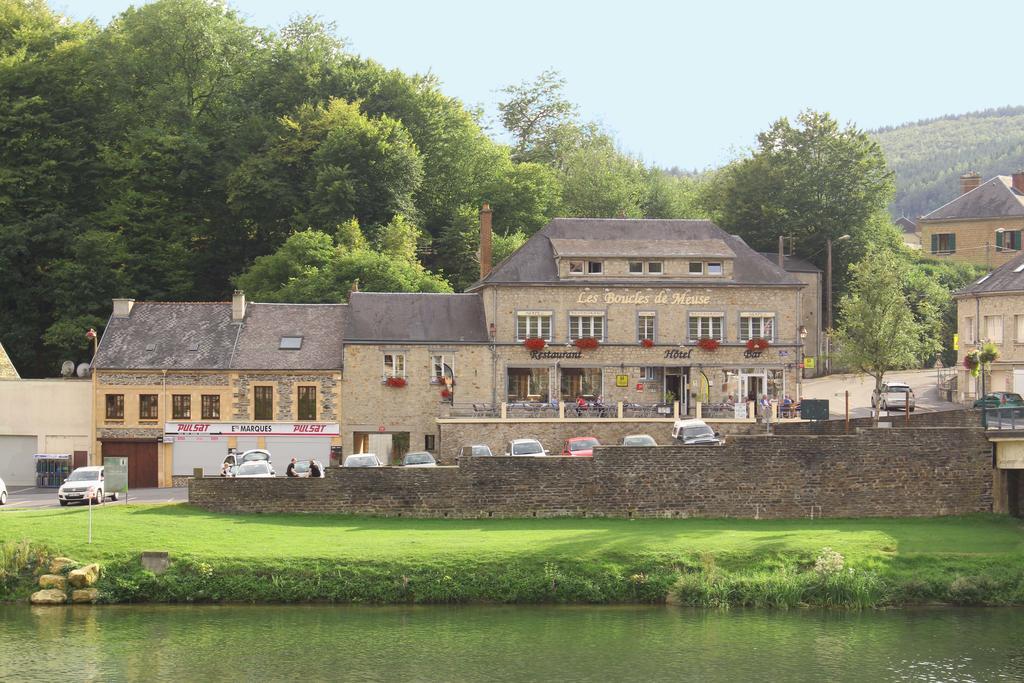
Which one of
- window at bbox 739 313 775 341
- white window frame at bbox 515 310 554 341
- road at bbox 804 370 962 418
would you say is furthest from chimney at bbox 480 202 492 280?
road at bbox 804 370 962 418

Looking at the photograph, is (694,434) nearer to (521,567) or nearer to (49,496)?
(521,567)

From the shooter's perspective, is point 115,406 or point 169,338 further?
point 169,338

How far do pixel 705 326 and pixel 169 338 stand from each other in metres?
22.9

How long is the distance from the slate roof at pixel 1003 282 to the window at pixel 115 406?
39215mm

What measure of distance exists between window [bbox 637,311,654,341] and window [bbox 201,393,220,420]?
18.0m

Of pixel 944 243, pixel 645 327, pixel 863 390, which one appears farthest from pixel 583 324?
pixel 944 243

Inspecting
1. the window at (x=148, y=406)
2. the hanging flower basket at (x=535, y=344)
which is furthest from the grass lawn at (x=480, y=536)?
the hanging flower basket at (x=535, y=344)

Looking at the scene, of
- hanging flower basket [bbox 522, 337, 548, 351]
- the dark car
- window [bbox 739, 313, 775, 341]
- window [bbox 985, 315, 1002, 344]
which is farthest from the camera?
window [bbox 985, 315, 1002, 344]

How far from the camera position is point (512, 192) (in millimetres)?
83375

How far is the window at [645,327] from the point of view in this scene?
57969 mm

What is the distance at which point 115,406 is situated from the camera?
181 feet

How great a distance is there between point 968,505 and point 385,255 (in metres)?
33.1

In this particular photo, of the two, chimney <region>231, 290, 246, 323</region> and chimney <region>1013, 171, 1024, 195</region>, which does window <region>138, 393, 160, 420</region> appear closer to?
chimney <region>231, 290, 246, 323</region>

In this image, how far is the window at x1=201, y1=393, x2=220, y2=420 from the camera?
2167 inches
